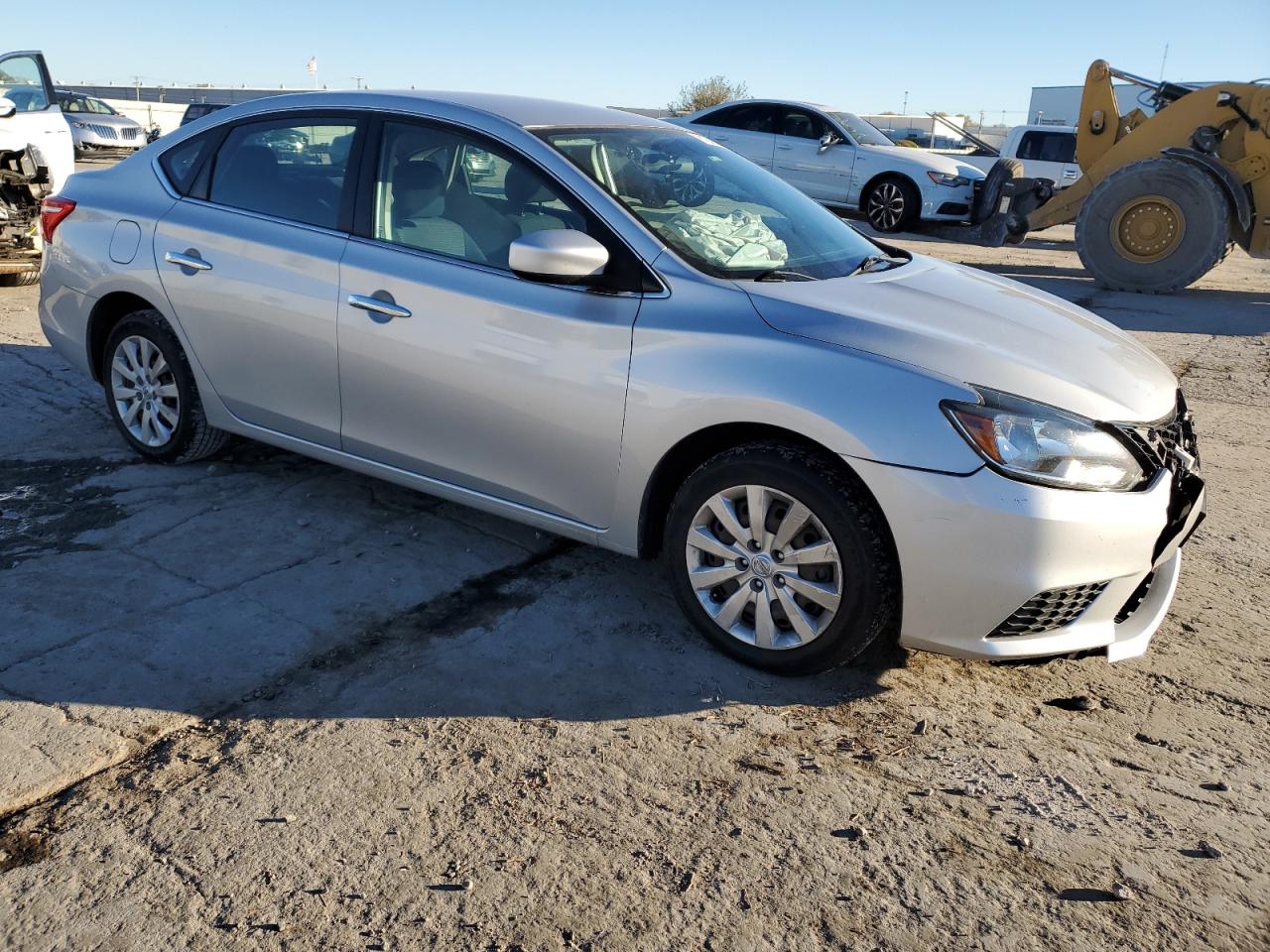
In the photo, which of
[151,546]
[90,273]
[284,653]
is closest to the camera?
[284,653]

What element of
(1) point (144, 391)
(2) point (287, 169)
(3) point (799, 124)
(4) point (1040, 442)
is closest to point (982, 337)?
(4) point (1040, 442)

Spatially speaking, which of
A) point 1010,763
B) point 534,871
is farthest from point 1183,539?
point 534,871

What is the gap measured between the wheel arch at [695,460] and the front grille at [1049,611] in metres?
0.40

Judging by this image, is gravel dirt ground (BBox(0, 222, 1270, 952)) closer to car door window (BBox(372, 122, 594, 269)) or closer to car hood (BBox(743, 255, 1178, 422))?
car hood (BBox(743, 255, 1178, 422))

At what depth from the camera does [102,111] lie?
1037 inches

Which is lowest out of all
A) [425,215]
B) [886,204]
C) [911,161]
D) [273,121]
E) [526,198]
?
[886,204]

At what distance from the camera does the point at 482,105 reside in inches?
161

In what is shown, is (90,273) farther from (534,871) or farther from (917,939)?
(917,939)

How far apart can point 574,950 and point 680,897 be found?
0.95ft

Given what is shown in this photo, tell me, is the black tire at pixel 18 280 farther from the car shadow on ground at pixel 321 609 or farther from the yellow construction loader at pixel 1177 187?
the yellow construction loader at pixel 1177 187

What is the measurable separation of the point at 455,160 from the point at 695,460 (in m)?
1.45

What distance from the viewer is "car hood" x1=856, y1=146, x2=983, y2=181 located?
603 inches

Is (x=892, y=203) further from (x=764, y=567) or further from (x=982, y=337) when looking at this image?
(x=764, y=567)

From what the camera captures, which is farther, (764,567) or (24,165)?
(24,165)
